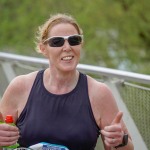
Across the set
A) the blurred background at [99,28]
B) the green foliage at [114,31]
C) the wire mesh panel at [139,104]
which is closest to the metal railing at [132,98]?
the wire mesh panel at [139,104]

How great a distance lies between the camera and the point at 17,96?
3664 mm

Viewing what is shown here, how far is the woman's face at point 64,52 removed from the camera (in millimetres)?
3520

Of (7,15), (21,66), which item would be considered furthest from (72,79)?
(7,15)

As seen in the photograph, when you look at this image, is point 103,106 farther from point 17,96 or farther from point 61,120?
point 17,96

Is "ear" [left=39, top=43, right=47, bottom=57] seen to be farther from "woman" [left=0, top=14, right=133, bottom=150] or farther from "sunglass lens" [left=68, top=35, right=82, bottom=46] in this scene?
"sunglass lens" [left=68, top=35, right=82, bottom=46]

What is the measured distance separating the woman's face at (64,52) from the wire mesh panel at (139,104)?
53 cm

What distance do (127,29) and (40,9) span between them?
2744mm

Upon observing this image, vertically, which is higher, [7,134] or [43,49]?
[43,49]

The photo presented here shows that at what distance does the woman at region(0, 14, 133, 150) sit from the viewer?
3477mm

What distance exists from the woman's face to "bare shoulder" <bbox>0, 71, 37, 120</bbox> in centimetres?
22

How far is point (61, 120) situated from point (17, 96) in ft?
1.14

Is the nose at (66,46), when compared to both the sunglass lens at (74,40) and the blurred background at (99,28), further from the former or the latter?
the blurred background at (99,28)

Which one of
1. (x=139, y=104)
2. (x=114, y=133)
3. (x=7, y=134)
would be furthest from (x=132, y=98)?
(x=7, y=134)

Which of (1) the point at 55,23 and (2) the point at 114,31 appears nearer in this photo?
(1) the point at 55,23
